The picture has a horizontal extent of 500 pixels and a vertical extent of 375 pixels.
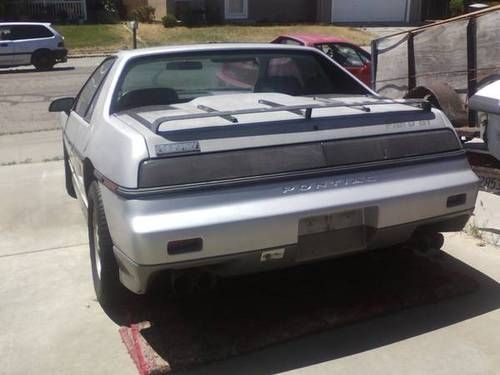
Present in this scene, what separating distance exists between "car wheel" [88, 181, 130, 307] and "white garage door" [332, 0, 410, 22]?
3324 centimetres

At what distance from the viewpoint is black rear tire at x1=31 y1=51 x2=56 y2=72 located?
23125 mm

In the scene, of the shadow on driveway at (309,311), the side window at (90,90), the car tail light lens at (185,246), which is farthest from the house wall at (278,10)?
the car tail light lens at (185,246)

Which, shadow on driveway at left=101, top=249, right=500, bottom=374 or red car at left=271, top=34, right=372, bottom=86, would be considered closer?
shadow on driveway at left=101, top=249, right=500, bottom=374

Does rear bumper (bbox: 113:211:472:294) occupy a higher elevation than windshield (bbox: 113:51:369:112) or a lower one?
lower

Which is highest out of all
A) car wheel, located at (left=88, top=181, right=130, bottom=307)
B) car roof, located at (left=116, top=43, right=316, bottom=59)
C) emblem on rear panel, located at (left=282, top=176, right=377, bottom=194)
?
car roof, located at (left=116, top=43, right=316, bottom=59)

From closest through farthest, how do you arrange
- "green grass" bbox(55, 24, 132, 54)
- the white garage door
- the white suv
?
the white suv, "green grass" bbox(55, 24, 132, 54), the white garage door

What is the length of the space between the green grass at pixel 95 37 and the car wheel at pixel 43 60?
519 cm

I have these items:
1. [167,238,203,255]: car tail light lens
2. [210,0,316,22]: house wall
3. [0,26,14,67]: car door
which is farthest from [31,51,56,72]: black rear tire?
[167,238,203,255]: car tail light lens

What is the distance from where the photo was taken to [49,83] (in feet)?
64.3

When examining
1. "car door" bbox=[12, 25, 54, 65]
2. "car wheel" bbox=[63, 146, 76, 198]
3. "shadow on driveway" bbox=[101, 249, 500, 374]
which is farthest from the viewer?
"car door" bbox=[12, 25, 54, 65]

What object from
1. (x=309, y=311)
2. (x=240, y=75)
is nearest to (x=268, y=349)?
(x=309, y=311)

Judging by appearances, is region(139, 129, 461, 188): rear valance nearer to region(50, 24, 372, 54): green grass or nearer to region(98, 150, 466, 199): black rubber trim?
region(98, 150, 466, 199): black rubber trim

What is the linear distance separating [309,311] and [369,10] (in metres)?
Answer: 34.9

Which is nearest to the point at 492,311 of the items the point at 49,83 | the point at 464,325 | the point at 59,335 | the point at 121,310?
the point at 464,325
